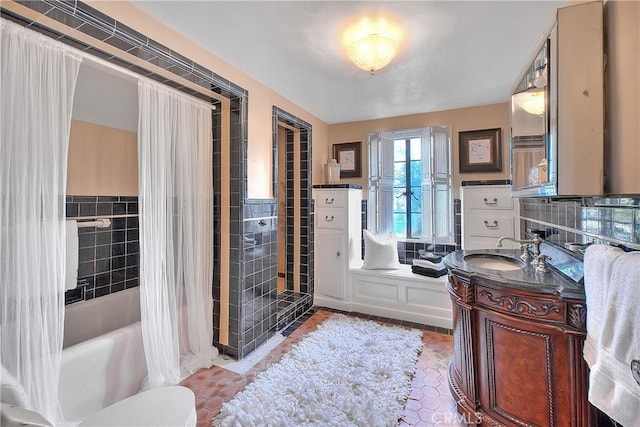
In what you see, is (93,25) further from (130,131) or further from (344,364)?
(344,364)

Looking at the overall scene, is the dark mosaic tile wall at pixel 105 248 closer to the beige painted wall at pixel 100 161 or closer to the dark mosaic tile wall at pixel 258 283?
the beige painted wall at pixel 100 161

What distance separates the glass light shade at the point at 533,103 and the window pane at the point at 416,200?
178cm

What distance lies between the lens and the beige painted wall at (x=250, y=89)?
1.55 meters

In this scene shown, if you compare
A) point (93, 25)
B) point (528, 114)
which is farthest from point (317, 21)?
point (528, 114)

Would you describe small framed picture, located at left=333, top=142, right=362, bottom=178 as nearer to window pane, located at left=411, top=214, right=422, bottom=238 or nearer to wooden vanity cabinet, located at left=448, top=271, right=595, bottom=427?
window pane, located at left=411, top=214, right=422, bottom=238

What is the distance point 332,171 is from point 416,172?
1130 millimetres

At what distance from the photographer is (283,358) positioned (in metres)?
2.29

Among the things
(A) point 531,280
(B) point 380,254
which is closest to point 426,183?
(B) point 380,254

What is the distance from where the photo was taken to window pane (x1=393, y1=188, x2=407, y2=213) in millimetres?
3646

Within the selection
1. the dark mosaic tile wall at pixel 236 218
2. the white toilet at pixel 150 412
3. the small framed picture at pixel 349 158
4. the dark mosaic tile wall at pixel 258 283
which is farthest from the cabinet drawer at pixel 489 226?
the white toilet at pixel 150 412

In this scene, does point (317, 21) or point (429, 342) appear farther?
point (429, 342)

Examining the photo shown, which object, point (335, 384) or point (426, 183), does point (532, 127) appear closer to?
point (426, 183)

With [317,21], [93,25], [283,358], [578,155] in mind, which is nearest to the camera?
[578,155]

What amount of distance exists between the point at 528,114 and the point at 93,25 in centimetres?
257
